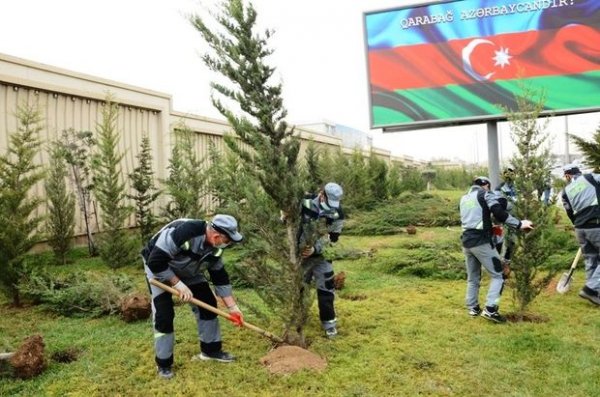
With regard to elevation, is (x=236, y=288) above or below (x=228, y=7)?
below

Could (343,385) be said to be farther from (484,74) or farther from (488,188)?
(484,74)

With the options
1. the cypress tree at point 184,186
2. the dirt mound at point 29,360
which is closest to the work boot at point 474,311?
the dirt mound at point 29,360

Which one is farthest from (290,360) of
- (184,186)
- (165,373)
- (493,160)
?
(184,186)

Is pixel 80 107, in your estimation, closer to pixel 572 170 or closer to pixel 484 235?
pixel 484 235

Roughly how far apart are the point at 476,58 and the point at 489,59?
254 millimetres

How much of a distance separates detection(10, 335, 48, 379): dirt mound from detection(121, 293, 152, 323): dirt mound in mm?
1572

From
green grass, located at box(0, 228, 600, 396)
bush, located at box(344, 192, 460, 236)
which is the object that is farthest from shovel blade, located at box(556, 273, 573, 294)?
bush, located at box(344, 192, 460, 236)

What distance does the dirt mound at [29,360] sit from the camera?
457 centimetres

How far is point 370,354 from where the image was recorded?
16.4 ft

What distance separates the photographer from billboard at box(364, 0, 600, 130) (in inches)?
380

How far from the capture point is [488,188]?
20.0 ft

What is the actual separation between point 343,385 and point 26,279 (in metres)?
5.15

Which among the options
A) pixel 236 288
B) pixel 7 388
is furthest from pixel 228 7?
pixel 236 288

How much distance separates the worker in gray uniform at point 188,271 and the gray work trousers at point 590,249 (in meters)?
4.94
